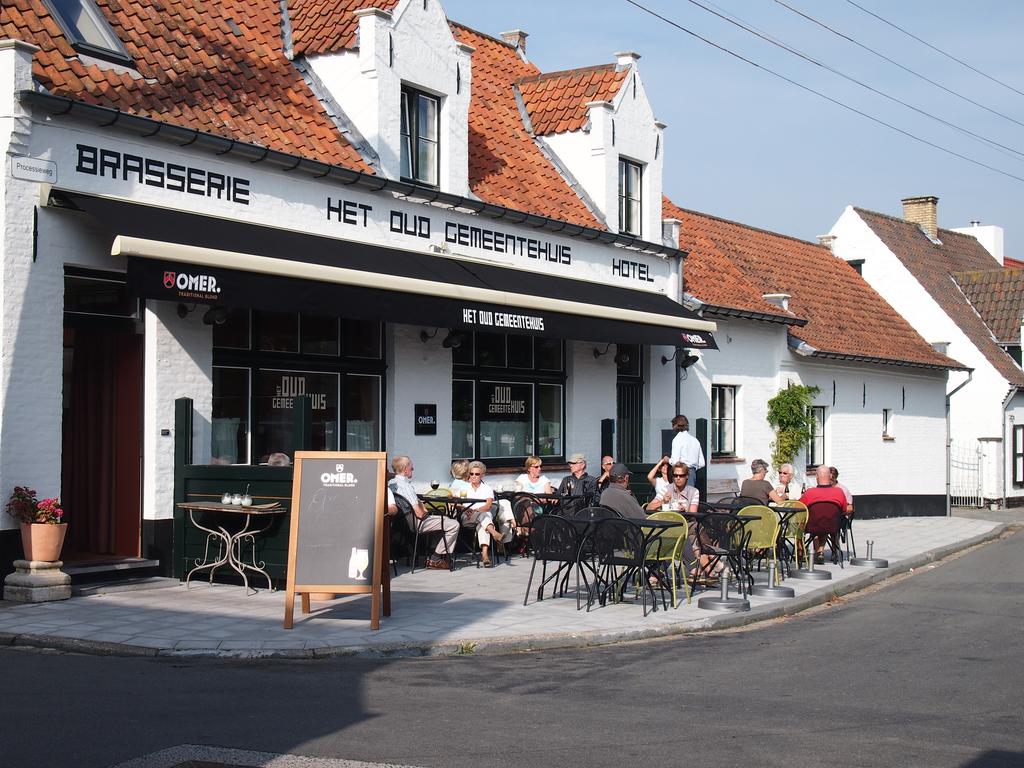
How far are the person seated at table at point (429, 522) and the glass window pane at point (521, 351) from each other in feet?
11.9

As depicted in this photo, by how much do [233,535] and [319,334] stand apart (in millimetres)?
3186

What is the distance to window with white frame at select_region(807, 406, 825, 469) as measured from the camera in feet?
81.1

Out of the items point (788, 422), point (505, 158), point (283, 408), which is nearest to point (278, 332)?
point (283, 408)

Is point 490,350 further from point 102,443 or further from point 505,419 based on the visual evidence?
point 102,443

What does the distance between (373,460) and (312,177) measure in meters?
5.01

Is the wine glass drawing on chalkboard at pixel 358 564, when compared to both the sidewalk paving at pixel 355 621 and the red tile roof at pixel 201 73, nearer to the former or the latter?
the sidewalk paving at pixel 355 621

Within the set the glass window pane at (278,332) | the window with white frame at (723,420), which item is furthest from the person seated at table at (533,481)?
the window with white frame at (723,420)

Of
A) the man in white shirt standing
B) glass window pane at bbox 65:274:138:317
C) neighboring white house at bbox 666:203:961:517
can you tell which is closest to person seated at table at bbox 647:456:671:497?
the man in white shirt standing

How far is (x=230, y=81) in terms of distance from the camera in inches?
558

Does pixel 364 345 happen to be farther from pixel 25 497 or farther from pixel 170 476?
pixel 25 497

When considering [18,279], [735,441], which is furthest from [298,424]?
[735,441]

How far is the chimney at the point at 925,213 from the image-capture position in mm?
37062

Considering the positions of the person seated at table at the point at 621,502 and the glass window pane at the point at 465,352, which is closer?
the person seated at table at the point at 621,502

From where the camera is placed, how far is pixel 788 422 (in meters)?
23.2
